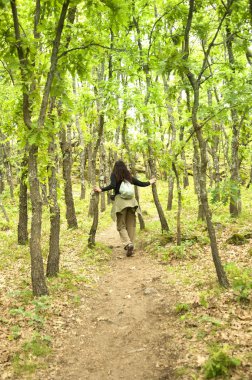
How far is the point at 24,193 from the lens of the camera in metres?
12.2

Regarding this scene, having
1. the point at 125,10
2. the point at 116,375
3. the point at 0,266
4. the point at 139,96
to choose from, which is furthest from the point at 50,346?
the point at 139,96

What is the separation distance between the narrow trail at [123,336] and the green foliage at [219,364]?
51 centimetres

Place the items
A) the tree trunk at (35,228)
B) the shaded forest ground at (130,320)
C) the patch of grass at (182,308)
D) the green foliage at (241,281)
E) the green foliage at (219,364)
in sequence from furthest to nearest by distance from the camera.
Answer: the tree trunk at (35,228) < the patch of grass at (182,308) < the green foliage at (241,281) < the shaded forest ground at (130,320) < the green foliage at (219,364)

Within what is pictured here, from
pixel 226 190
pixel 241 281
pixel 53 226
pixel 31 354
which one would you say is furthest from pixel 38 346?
pixel 226 190

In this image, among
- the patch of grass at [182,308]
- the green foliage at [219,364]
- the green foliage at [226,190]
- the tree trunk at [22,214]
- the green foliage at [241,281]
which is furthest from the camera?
the tree trunk at [22,214]

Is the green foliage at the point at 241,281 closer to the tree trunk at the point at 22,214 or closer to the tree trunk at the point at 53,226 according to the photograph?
the tree trunk at the point at 53,226

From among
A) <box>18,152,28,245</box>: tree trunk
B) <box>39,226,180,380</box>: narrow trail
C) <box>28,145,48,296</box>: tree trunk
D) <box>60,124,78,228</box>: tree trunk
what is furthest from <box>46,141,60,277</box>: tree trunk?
<box>60,124,78,228</box>: tree trunk

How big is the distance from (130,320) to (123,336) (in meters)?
0.60

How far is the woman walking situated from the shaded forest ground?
1247 mm

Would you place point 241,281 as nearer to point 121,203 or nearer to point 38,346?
point 38,346

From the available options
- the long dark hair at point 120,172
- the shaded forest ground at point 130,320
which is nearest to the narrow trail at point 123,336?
the shaded forest ground at point 130,320

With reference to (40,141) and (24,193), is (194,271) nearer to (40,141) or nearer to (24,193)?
(40,141)

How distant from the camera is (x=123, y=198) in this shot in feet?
35.6

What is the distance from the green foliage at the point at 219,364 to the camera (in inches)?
155
